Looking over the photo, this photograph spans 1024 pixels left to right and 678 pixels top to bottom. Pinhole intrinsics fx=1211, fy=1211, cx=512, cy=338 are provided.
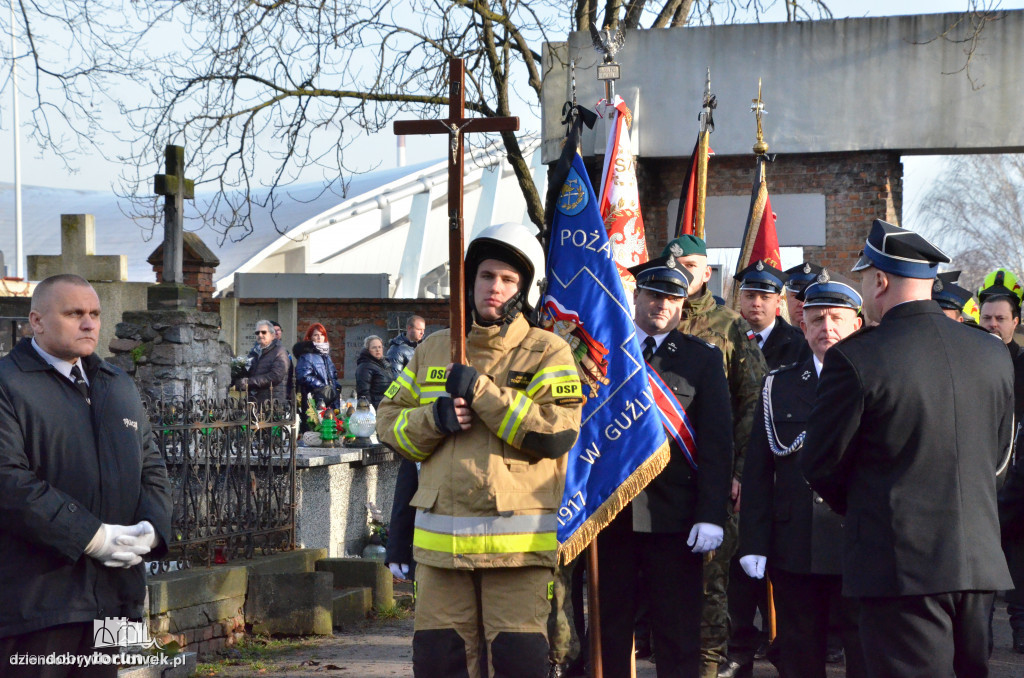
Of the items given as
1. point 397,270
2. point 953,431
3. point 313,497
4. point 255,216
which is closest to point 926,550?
point 953,431

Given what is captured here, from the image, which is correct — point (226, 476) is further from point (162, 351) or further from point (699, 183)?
point (162, 351)

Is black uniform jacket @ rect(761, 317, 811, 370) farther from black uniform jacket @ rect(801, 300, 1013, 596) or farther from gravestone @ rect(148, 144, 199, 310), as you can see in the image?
gravestone @ rect(148, 144, 199, 310)

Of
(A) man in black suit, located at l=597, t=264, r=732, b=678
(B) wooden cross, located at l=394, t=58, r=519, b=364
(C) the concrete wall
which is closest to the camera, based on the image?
(B) wooden cross, located at l=394, t=58, r=519, b=364

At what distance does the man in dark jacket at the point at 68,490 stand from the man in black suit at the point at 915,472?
2.35 m

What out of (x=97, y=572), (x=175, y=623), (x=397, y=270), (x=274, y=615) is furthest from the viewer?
(x=397, y=270)

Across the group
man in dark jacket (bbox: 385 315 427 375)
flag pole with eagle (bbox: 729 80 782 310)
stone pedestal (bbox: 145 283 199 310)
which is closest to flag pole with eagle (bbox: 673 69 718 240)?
flag pole with eagle (bbox: 729 80 782 310)

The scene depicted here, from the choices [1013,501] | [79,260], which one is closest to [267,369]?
[1013,501]

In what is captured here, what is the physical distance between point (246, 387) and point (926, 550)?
30.4ft

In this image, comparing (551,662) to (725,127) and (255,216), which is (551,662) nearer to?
(725,127)

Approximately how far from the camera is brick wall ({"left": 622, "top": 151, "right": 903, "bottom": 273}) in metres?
13.6

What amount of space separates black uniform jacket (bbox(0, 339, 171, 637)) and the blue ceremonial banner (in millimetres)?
1888

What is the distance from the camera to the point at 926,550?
12.0 feet

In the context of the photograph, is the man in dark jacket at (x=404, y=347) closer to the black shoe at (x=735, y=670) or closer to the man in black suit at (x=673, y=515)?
the black shoe at (x=735, y=670)

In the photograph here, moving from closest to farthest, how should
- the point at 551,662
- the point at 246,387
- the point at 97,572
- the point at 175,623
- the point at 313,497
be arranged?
the point at 97,572
the point at 551,662
the point at 175,623
the point at 313,497
the point at 246,387
